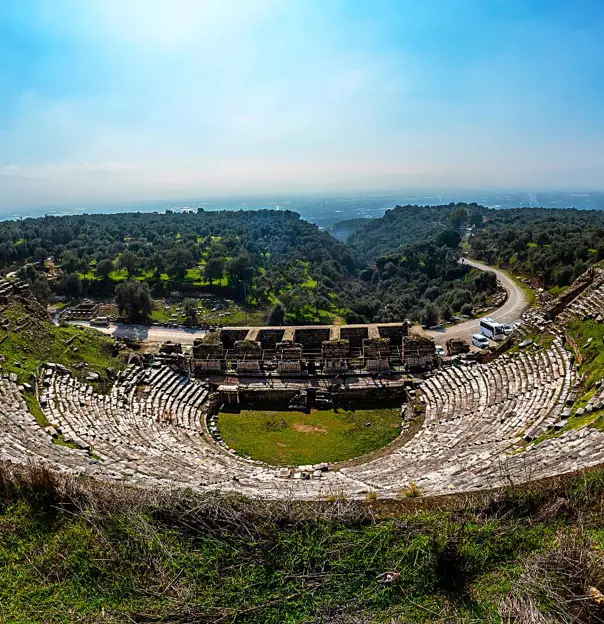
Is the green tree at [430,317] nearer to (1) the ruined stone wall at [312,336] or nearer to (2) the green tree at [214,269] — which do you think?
(1) the ruined stone wall at [312,336]

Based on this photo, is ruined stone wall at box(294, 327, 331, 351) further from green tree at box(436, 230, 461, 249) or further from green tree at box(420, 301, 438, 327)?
green tree at box(436, 230, 461, 249)

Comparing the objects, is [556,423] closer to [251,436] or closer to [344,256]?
[251,436]

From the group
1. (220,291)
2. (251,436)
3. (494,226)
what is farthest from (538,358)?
(494,226)

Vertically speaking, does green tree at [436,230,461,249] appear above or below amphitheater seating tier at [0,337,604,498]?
above

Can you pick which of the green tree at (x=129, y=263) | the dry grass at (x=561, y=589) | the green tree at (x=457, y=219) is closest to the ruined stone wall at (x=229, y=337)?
the dry grass at (x=561, y=589)

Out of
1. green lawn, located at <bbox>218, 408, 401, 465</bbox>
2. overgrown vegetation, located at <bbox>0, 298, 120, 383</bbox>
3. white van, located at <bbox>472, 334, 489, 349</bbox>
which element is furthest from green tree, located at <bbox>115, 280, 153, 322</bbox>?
white van, located at <bbox>472, 334, 489, 349</bbox>
